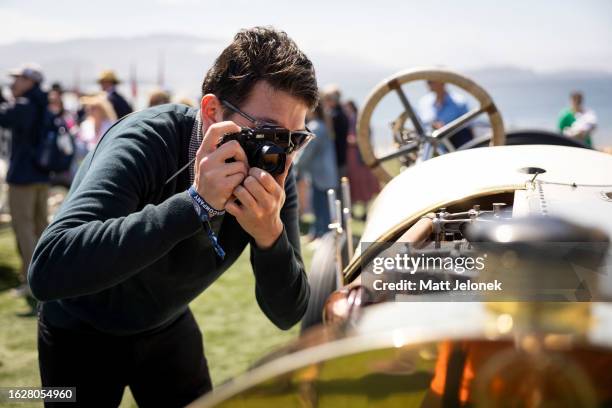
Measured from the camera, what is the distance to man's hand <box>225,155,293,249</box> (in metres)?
1.24

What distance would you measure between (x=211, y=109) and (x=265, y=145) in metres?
0.24

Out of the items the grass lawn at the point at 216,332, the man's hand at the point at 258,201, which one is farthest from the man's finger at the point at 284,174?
the grass lawn at the point at 216,332

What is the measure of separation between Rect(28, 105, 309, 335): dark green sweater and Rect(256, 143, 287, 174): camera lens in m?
0.17

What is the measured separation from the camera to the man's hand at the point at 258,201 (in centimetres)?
124

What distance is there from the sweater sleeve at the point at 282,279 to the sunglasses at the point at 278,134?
217mm

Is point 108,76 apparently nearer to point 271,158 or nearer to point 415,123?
point 415,123

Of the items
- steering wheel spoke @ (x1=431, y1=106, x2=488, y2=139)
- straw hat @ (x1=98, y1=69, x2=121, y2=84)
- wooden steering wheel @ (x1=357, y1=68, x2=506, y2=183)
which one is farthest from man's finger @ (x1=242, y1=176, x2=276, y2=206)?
straw hat @ (x1=98, y1=69, x2=121, y2=84)

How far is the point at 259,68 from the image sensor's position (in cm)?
145

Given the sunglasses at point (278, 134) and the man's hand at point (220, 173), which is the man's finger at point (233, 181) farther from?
the sunglasses at point (278, 134)

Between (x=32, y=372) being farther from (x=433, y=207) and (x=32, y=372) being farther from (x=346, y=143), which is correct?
(x=346, y=143)

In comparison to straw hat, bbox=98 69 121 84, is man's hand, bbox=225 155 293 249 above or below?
above

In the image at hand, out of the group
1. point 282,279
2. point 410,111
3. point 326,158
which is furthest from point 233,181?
point 326,158

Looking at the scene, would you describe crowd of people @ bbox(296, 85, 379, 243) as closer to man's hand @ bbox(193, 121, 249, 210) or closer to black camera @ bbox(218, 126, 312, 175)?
black camera @ bbox(218, 126, 312, 175)

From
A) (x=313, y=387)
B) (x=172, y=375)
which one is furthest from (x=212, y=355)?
(x=313, y=387)
